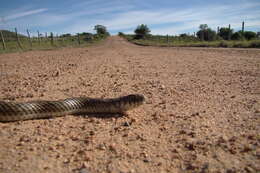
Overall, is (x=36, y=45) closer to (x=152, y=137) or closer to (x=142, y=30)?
(x=152, y=137)

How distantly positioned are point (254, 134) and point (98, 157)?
6.48 ft

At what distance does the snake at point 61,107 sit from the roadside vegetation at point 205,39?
17377 mm

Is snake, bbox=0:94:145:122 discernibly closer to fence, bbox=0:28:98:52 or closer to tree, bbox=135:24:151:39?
fence, bbox=0:28:98:52

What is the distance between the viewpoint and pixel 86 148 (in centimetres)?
232

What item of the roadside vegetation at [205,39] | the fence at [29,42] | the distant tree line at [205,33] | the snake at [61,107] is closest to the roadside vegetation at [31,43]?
the fence at [29,42]

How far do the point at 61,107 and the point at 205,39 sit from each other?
61.2 m

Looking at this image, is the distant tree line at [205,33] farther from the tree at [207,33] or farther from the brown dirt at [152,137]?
the brown dirt at [152,137]

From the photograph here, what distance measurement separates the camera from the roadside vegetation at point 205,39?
1956cm

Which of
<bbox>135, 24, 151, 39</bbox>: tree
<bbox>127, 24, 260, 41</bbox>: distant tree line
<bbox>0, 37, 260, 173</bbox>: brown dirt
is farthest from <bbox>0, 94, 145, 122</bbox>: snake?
<bbox>135, 24, 151, 39</bbox>: tree

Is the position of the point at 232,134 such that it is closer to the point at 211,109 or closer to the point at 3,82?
the point at 211,109

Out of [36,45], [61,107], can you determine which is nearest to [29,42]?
[36,45]

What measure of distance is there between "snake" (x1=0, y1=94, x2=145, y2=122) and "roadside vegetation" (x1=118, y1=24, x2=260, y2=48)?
17377 millimetres

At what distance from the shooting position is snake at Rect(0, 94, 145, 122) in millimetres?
3115

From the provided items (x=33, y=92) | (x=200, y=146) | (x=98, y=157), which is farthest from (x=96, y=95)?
(x=200, y=146)
